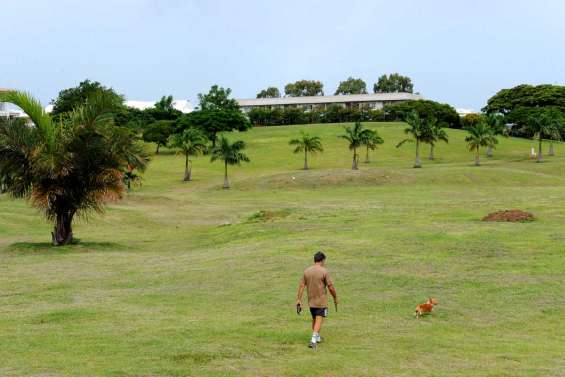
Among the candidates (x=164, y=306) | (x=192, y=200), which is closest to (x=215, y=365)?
(x=164, y=306)

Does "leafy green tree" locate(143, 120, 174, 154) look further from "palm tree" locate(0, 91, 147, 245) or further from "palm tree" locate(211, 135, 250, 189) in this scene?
"palm tree" locate(0, 91, 147, 245)

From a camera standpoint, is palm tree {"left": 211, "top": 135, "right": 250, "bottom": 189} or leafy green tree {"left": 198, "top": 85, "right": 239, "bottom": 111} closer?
palm tree {"left": 211, "top": 135, "right": 250, "bottom": 189}

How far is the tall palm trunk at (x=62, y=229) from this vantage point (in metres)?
35.0

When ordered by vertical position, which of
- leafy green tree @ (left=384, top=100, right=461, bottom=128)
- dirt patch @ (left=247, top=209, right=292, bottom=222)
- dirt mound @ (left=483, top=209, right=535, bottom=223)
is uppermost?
leafy green tree @ (left=384, top=100, right=461, bottom=128)

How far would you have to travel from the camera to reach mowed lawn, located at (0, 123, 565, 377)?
13883 mm

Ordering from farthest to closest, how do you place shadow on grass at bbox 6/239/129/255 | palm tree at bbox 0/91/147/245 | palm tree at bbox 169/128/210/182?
palm tree at bbox 169/128/210/182 → shadow on grass at bbox 6/239/129/255 → palm tree at bbox 0/91/147/245

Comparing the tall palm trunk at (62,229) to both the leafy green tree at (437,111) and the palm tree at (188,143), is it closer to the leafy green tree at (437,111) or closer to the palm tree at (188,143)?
the palm tree at (188,143)

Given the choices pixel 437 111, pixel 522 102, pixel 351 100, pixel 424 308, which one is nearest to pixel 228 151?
pixel 424 308

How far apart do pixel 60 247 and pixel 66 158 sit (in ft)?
13.8

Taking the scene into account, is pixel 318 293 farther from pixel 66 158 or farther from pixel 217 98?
pixel 217 98

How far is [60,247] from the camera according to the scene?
1346 inches

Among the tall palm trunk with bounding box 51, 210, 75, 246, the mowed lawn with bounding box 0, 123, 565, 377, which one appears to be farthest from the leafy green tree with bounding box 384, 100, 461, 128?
the tall palm trunk with bounding box 51, 210, 75, 246

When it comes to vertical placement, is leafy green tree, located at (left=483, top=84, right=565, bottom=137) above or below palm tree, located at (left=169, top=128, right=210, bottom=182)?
above

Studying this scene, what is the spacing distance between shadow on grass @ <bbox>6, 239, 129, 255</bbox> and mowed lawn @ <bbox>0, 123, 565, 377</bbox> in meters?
0.14
